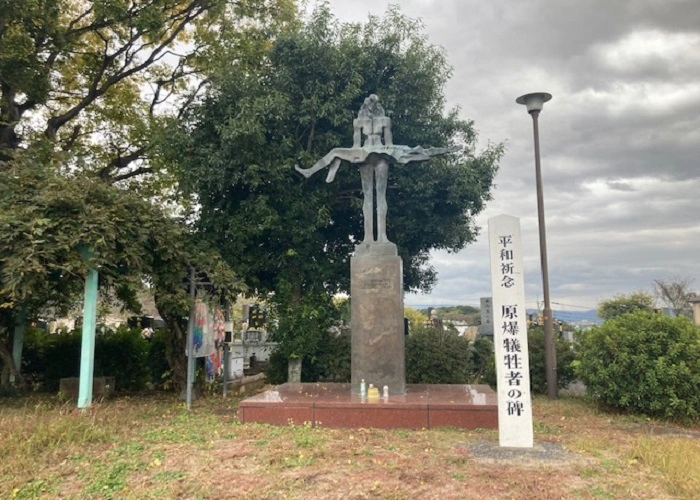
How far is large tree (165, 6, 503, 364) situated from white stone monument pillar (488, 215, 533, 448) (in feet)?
14.8

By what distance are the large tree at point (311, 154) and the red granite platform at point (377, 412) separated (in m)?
3.73

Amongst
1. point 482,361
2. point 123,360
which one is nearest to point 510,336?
point 482,361

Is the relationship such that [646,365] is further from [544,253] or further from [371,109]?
[371,109]

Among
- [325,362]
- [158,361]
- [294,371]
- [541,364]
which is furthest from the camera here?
[158,361]

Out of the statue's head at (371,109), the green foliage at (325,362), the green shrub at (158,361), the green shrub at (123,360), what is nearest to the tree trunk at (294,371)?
the green foliage at (325,362)

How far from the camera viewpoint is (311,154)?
10023 mm

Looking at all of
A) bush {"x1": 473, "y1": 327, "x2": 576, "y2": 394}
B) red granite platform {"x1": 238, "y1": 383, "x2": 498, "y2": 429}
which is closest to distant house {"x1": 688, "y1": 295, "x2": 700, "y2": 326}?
bush {"x1": 473, "y1": 327, "x2": 576, "y2": 394}

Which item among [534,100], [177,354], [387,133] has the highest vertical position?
[534,100]

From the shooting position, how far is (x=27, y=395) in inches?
378

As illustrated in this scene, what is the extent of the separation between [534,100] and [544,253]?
9.39ft

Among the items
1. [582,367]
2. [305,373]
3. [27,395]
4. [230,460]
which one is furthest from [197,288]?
[582,367]

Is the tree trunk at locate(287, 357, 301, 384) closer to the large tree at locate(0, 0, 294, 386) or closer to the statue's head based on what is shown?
the large tree at locate(0, 0, 294, 386)

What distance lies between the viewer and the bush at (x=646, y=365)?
727cm

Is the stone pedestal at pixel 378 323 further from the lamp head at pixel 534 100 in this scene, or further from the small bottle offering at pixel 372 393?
the lamp head at pixel 534 100
